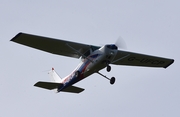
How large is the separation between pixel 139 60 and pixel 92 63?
4.08 metres

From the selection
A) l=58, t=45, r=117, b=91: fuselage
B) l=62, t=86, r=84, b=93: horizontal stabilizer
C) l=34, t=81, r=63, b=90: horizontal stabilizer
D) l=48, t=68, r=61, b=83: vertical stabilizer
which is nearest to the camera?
l=58, t=45, r=117, b=91: fuselage

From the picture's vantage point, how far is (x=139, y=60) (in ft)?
92.5

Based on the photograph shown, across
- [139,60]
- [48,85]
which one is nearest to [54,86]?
[48,85]

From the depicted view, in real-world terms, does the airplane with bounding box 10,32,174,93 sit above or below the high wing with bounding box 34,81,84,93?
above

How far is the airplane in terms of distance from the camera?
24.6 metres

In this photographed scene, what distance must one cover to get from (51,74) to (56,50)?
519 cm

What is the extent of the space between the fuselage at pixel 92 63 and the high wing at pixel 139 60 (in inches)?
78.6

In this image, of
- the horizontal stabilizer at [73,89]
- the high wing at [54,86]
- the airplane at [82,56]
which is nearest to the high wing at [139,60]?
the airplane at [82,56]

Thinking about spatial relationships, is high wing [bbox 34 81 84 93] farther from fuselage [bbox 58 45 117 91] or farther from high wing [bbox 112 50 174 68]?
high wing [bbox 112 50 174 68]

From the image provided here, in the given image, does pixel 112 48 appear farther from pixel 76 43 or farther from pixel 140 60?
pixel 140 60

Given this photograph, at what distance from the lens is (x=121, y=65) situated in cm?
2880

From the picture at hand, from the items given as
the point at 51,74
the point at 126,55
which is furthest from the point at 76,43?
the point at 51,74

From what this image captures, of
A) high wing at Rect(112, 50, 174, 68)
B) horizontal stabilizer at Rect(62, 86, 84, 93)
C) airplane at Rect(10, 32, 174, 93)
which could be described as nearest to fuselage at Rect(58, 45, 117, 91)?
airplane at Rect(10, 32, 174, 93)

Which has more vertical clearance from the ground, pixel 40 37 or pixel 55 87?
pixel 40 37
